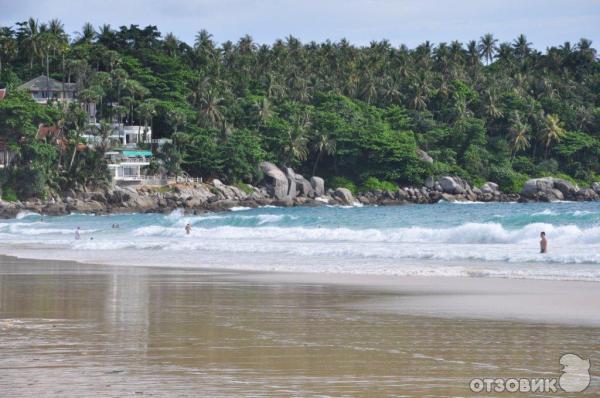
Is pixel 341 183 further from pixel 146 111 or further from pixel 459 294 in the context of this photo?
pixel 459 294

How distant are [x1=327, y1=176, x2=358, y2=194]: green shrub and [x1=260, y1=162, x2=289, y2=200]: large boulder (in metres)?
6.98

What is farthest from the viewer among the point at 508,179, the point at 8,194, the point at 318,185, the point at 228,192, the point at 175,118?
the point at 508,179

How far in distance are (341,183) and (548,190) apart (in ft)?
69.4

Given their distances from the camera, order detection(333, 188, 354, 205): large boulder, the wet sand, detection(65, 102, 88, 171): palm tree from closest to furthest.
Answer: the wet sand
detection(65, 102, 88, 171): palm tree
detection(333, 188, 354, 205): large boulder

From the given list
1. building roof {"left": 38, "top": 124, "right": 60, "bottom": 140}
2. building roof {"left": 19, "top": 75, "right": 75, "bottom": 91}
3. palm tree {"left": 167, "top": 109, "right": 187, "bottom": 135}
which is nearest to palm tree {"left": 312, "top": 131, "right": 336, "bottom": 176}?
palm tree {"left": 167, "top": 109, "right": 187, "bottom": 135}

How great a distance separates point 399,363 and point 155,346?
3.12 m

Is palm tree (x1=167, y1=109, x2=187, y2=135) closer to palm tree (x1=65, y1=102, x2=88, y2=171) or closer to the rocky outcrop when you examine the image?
palm tree (x1=65, y1=102, x2=88, y2=171)

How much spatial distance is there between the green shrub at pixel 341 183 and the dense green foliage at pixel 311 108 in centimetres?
33

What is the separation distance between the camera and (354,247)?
33625 millimetres

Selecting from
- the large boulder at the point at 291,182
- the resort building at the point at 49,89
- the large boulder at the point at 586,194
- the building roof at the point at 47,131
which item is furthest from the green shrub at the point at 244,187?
the large boulder at the point at 586,194

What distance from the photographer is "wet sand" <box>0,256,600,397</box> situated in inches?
382

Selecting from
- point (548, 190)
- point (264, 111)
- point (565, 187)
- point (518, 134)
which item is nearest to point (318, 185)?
point (264, 111)

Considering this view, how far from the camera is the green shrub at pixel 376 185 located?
9745 centimetres

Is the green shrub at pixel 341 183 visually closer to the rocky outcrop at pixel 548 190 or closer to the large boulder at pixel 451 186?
the large boulder at pixel 451 186
